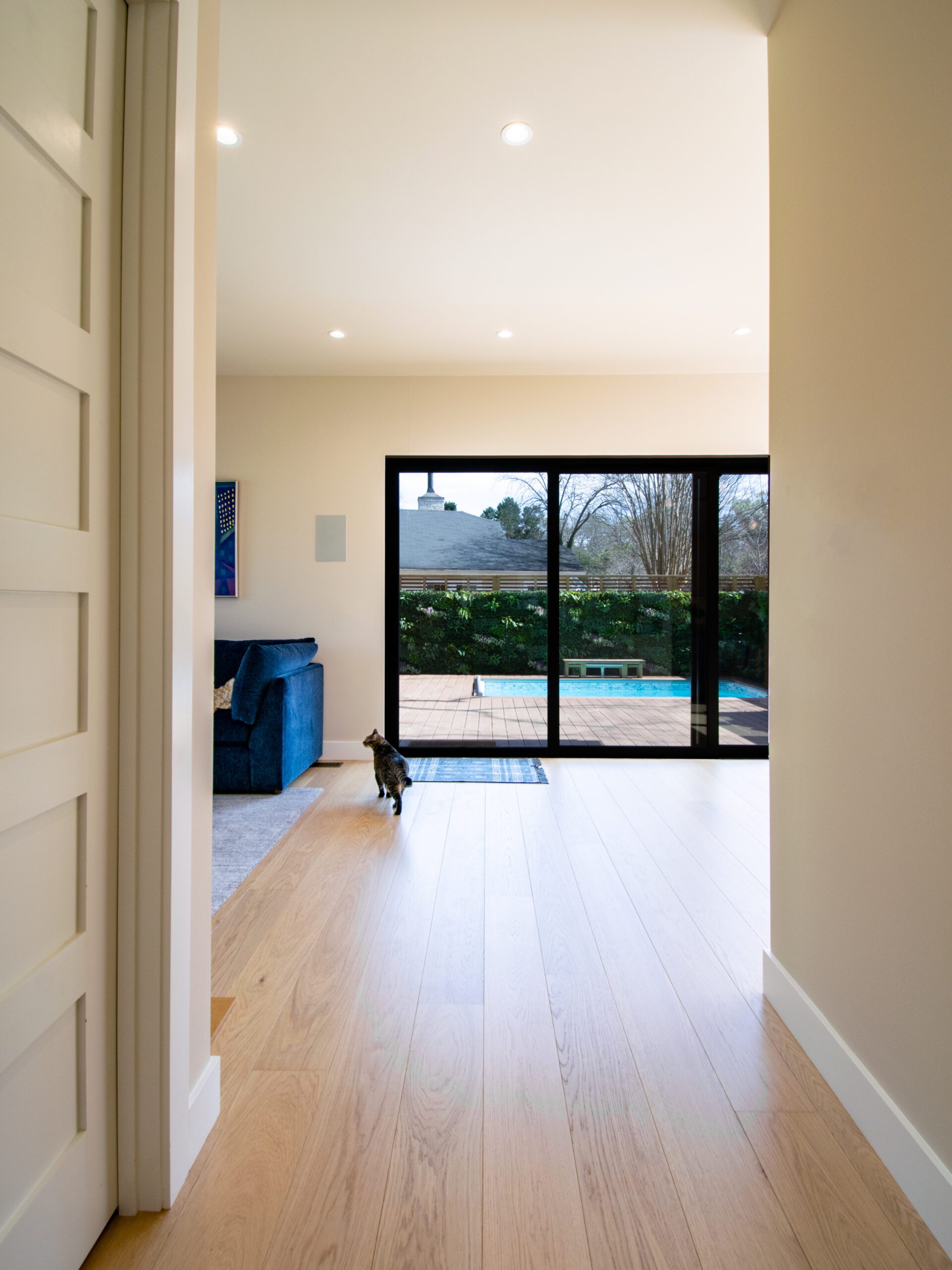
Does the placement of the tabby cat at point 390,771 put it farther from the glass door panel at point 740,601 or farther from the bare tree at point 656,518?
the glass door panel at point 740,601

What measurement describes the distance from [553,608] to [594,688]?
0.65 metres

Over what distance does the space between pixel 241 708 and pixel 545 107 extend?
3082mm

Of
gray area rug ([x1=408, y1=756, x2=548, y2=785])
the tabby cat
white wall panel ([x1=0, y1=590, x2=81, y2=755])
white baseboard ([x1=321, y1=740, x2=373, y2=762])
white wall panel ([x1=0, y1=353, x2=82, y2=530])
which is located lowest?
gray area rug ([x1=408, y1=756, x2=548, y2=785])

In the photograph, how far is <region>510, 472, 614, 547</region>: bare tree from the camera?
4863 mm

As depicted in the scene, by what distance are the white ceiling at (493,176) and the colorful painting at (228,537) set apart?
0.98 m

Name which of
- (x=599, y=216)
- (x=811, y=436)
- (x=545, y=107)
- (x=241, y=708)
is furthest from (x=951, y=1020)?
(x=241, y=708)

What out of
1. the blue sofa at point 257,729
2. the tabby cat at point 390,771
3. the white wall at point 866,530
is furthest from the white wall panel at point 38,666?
the blue sofa at point 257,729

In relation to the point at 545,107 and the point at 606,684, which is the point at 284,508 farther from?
the point at 545,107

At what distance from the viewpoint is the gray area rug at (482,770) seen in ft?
13.7

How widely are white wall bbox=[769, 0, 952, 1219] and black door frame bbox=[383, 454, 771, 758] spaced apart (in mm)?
2997

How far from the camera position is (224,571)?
4.78 meters

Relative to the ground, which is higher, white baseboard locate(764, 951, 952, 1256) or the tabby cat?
the tabby cat

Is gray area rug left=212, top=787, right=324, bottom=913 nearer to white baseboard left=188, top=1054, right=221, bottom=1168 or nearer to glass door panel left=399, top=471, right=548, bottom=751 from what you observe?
white baseboard left=188, top=1054, right=221, bottom=1168

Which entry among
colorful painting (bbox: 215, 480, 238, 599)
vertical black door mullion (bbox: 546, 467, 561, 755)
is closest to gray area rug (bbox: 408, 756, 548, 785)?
vertical black door mullion (bbox: 546, 467, 561, 755)
